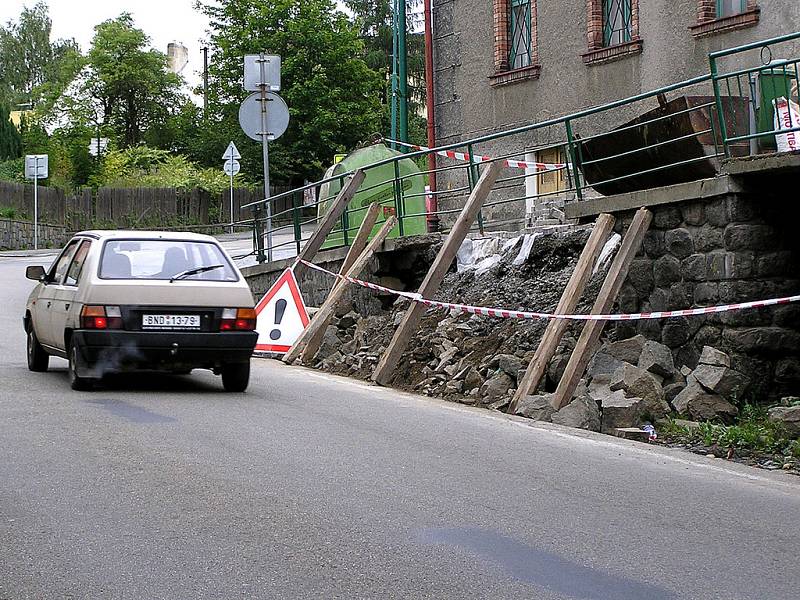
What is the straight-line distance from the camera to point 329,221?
1792cm

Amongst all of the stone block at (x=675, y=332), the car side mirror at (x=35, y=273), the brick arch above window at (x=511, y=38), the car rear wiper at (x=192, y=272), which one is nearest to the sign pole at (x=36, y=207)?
the brick arch above window at (x=511, y=38)

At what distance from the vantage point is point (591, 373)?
12.0 m

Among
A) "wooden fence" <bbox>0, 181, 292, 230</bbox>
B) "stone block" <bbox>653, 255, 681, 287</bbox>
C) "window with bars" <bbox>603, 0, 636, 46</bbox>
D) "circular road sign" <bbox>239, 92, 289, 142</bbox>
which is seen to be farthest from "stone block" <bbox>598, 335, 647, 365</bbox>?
"wooden fence" <bbox>0, 181, 292, 230</bbox>

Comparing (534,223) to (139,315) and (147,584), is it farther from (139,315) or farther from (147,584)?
(147,584)

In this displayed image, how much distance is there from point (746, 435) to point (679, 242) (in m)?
2.70

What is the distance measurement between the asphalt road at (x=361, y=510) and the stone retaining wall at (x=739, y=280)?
1.90 m

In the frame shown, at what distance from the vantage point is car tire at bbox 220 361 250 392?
39.6ft

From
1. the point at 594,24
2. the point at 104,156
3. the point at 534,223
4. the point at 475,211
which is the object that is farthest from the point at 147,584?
the point at 104,156

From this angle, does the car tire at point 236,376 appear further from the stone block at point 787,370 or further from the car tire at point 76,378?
the stone block at point 787,370

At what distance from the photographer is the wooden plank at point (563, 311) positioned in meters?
11.8

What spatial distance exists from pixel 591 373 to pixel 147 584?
7.29 meters

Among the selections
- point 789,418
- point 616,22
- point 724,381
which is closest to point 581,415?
point 724,381

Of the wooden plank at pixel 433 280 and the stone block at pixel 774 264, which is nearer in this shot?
the stone block at pixel 774 264

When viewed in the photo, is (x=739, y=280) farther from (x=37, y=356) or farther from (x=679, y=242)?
(x=37, y=356)
